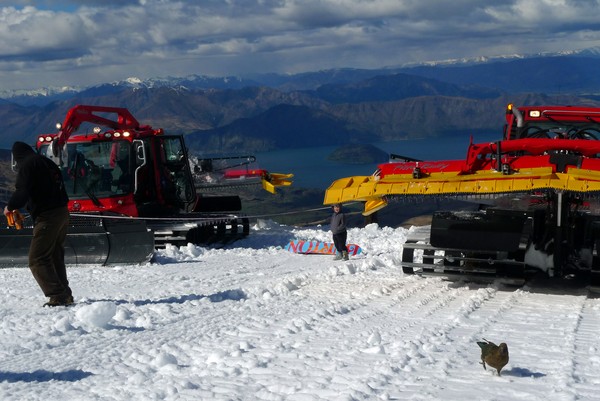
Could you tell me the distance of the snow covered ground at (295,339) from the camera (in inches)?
214

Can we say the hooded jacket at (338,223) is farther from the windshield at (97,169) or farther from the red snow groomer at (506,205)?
the windshield at (97,169)

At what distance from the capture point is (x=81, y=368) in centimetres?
600

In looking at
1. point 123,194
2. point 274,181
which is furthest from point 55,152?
point 274,181

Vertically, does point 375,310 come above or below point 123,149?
below

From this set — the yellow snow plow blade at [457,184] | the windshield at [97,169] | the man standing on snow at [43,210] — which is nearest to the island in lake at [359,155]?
the windshield at [97,169]

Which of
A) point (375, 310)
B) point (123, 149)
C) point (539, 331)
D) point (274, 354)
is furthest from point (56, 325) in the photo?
point (123, 149)

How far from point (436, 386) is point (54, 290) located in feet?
14.4

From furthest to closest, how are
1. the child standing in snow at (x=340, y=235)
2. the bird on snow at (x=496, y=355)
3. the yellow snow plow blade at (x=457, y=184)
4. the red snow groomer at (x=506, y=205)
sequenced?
1. the child standing in snow at (x=340, y=235)
2. the red snow groomer at (x=506, y=205)
3. the yellow snow plow blade at (x=457, y=184)
4. the bird on snow at (x=496, y=355)

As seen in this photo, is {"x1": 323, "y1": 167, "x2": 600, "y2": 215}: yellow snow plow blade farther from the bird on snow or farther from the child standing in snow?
the child standing in snow

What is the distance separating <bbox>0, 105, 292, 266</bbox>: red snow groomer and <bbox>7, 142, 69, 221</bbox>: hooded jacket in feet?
14.2

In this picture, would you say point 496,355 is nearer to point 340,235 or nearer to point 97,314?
point 97,314

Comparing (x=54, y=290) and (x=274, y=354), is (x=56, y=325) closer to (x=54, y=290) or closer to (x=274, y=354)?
(x=54, y=290)

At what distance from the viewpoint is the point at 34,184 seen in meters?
8.18

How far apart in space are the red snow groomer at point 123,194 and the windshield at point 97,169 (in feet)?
0.05
